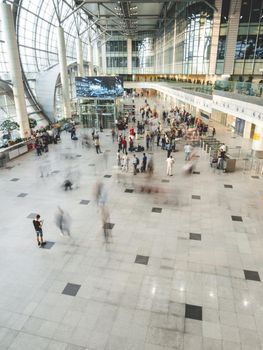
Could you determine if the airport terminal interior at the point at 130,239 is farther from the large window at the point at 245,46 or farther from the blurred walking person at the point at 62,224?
the large window at the point at 245,46

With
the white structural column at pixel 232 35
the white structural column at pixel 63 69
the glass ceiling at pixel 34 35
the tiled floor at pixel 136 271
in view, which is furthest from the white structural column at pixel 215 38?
the tiled floor at pixel 136 271

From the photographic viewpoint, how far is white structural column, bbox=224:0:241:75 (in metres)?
27.9

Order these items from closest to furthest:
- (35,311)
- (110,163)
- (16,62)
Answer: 1. (35,311)
2. (110,163)
3. (16,62)

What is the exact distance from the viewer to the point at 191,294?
255 inches

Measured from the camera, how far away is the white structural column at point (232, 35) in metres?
27.9

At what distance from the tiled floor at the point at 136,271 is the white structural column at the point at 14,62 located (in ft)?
30.5

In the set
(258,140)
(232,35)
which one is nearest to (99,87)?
(232,35)

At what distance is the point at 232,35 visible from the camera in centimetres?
2878

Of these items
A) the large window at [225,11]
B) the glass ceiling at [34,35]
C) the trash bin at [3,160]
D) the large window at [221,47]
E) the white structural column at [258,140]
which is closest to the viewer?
the trash bin at [3,160]

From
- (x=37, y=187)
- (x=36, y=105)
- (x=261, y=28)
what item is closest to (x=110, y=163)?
(x=37, y=187)

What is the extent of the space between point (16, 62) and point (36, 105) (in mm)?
10902

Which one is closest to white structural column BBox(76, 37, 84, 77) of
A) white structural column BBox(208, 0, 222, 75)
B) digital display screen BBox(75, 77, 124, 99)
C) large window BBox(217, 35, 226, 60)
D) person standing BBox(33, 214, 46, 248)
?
digital display screen BBox(75, 77, 124, 99)

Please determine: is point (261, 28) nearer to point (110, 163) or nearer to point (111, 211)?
point (110, 163)

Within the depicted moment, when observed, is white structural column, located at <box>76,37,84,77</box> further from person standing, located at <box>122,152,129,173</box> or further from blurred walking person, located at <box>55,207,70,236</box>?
blurred walking person, located at <box>55,207,70,236</box>
